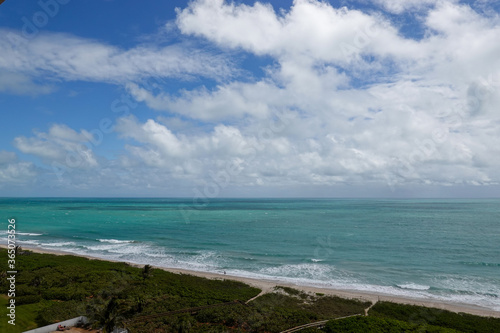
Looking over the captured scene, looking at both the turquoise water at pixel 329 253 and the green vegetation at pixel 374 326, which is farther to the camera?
the turquoise water at pixel 329 253

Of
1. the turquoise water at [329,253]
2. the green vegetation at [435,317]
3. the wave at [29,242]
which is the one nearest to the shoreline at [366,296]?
the turquoise water at [329,253]

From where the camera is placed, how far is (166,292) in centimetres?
3434

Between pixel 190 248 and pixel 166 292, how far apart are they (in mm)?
29424

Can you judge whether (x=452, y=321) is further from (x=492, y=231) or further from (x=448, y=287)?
(x=492, y=231)

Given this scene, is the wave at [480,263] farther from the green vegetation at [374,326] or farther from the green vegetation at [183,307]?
the green vegetation at [374,326]

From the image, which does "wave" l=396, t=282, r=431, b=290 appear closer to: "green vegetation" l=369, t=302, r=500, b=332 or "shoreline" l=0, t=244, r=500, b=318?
"shoreline" l=0, t=244, r=500, b=318

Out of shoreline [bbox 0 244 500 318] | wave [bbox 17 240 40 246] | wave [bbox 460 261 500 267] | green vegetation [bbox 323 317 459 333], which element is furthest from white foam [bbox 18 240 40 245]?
wave [bbox 460 261 500 267]

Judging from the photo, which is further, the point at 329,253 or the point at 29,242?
the point at 29,242

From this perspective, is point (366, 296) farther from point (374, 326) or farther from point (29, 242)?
point (29, 242)

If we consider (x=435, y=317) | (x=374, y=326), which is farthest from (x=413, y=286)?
(x=374, y=326)

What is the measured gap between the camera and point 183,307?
30.3m

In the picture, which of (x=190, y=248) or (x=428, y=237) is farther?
(x=428, y=237)

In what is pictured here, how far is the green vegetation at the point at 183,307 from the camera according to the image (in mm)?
25953

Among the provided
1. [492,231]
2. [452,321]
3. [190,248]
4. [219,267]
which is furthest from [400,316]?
[492,231]
